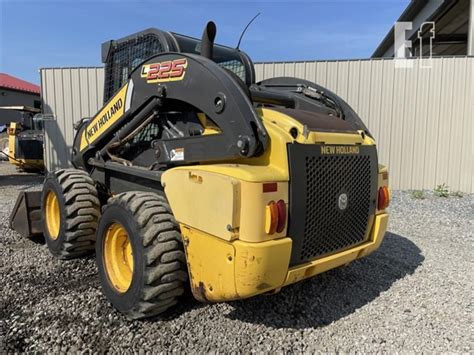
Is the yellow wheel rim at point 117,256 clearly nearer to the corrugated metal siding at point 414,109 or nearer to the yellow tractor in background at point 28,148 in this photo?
the corrugated metal siding at point 414,109

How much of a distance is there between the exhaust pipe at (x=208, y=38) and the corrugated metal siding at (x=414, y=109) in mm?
6332

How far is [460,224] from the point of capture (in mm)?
6379

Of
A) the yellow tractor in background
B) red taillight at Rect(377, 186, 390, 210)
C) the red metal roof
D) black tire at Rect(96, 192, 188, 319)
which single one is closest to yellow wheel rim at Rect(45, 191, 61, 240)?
black tire at Rect(96, 192, 188, 319)

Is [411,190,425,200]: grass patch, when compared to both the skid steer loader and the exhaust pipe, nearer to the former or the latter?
the skid steer loader

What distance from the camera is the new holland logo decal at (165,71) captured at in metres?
3.12

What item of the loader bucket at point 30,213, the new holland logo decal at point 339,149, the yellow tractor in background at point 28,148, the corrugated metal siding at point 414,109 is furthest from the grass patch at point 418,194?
the yellow tractor in background at point 28,148

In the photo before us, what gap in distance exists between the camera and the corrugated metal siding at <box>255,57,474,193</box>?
350 inches

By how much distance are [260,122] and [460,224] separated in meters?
5.13

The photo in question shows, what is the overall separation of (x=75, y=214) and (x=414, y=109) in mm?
7762

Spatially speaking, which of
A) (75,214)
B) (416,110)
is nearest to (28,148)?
(75,214)

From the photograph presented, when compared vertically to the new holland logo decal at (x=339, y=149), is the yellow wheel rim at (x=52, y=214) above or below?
below

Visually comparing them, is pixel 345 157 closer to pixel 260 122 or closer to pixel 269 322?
pixel 260 122

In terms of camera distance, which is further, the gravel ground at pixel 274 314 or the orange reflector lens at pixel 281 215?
the gravel ground at pixel 274 314

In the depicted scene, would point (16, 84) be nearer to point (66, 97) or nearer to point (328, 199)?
point (66, 97)
